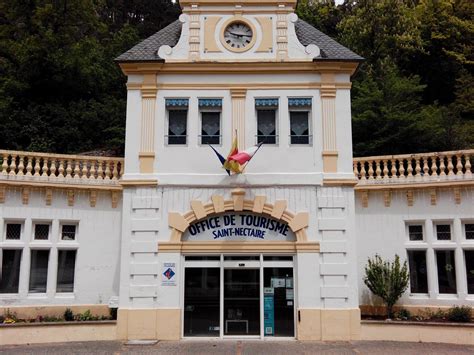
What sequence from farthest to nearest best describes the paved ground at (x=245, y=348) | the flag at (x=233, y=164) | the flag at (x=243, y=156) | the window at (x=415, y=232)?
the window at (x=415, y=232)
the flag at (x=233, y=164)
the flag at (x=243, y=156)
the paved ground at (x=245, y=348)

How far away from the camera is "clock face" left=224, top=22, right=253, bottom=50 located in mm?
15492

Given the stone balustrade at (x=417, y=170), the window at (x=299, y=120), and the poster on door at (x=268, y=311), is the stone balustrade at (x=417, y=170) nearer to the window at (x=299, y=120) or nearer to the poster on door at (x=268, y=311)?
the window at (x=299, y=120)

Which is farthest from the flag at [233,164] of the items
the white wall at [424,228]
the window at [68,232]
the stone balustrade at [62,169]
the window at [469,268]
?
the window at [469,268]

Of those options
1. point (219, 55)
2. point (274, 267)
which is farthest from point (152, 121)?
point (274, 267)

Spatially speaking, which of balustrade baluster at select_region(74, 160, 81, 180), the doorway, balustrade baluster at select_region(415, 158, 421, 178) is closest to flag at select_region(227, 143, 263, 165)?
the doorway

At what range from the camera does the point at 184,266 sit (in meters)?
14.5

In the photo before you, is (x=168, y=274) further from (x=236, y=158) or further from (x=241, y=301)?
(x=236, y=158)

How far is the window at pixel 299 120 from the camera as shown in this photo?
15.0m

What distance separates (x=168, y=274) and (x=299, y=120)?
641 cm

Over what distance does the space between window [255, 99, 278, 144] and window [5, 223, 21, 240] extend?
8273 millimetres

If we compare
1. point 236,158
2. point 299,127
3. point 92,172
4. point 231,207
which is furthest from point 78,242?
point 299,127

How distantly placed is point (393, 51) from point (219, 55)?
65.5 feet

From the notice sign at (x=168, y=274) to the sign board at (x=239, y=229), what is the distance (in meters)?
0.96

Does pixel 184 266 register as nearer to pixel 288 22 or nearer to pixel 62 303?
pixel 62 303
